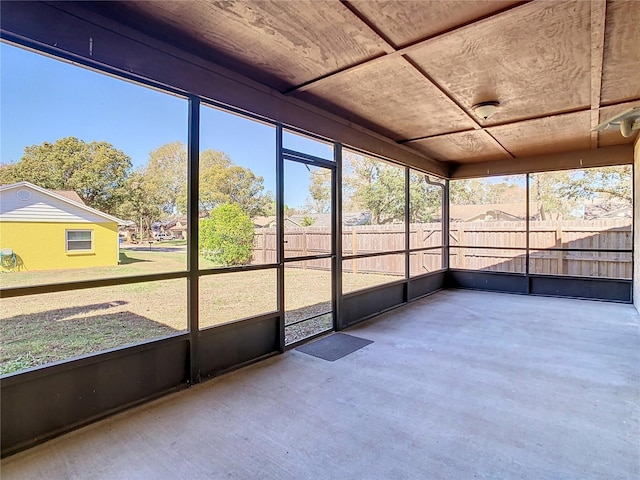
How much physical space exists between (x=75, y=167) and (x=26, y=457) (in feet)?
5.68

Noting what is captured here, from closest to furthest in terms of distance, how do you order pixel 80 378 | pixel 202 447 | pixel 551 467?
pixel 551 467 → pixel 202 447 → pixel 80 378

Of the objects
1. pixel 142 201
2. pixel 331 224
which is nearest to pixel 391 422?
pixel 142 201

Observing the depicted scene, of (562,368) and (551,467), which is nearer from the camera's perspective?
(551,467)

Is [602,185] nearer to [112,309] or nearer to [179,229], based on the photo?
[179,229]

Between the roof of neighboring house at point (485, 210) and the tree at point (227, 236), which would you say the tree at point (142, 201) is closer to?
the tree at point (227, 236)

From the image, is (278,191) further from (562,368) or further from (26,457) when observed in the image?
(562,368)

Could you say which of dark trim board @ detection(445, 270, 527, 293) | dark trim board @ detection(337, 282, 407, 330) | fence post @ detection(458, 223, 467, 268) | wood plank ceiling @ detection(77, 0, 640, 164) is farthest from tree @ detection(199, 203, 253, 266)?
fence post @ detection(458, 223, 467, 268)

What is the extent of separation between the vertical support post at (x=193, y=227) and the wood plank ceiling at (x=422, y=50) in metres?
0.55

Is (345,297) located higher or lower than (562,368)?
higher

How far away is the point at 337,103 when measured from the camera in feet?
12.4

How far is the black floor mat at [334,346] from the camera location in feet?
11.3

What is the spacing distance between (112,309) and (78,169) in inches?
42.6

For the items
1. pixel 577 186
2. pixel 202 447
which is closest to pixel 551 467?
pixel 202 447

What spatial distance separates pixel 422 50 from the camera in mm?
2611
